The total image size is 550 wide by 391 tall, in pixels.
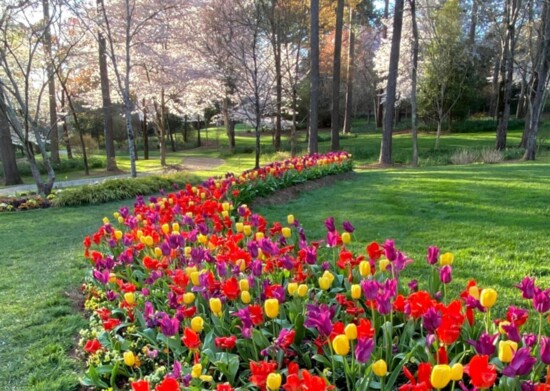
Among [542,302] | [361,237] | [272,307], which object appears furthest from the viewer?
[361,237]

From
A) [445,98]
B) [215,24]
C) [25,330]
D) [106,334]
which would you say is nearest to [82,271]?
[25,330]

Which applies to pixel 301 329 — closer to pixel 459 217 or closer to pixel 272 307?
pixel 272 307

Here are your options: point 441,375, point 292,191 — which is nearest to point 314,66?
point 292,191

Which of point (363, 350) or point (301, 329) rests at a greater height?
point (363, 350)

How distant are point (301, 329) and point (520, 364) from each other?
108 centimetres

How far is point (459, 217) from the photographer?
220 inches

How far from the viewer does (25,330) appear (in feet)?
10.4

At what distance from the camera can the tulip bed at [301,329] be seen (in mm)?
1497

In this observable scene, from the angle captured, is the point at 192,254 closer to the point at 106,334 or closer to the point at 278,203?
the point at 106,334

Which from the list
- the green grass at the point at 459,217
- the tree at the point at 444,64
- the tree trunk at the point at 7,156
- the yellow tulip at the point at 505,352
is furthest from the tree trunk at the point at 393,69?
the yellow tulip at the point at 505,352

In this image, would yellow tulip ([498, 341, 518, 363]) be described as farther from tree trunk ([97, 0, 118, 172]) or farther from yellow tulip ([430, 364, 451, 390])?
tree trunk ([97, 0, 118, 172])

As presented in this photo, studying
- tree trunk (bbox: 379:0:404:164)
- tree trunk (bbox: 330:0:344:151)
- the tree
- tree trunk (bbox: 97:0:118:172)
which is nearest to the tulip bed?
tree trunk (bbox: 379:0:404:164)

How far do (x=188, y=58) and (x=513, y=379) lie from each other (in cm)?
2145

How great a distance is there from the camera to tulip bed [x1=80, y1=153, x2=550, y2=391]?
150 cm
